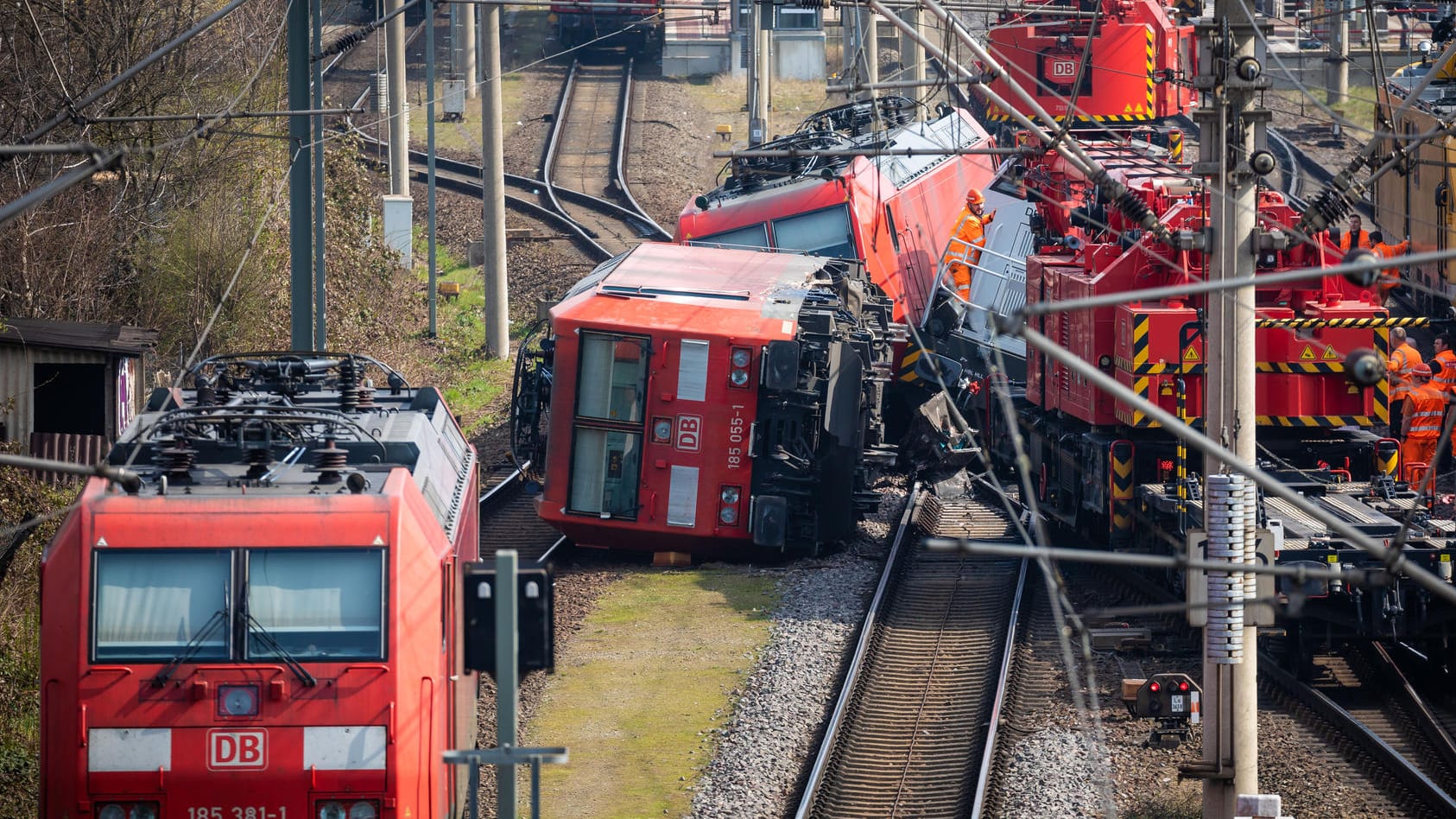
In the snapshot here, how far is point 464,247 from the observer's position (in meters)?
36.0

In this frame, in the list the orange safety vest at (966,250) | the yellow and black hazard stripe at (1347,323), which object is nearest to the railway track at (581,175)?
the orange safety vest at (966,250)

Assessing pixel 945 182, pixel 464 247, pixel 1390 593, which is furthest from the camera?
pixel 464 247

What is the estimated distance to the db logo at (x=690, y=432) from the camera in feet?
56.1

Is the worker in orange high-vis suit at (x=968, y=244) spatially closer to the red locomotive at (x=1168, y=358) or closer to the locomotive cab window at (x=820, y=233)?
the locomotive cab window at (x=820, y=233)

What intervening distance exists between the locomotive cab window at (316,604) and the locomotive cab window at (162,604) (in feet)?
0.48

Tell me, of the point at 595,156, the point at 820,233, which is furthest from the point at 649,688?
the point at 595,156

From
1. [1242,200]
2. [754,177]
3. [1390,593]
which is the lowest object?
[1390,593]

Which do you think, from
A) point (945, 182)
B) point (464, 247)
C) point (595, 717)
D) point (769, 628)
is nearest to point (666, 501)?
point (769, 628)

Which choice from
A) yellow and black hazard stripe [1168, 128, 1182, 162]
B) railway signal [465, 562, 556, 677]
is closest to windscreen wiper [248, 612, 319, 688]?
railway signal [465, 562, 556, 677]

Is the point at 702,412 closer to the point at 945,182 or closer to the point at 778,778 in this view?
the point at 778,778

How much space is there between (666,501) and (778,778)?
19.2 feet

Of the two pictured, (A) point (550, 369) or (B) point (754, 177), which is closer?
(A) point (550, 369)

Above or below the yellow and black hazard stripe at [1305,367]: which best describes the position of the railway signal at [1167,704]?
below

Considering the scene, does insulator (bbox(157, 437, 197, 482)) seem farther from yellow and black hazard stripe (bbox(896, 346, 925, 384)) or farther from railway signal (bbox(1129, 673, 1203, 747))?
yellow and black hazard stripe (bbox(896, 346, 925, 384))
